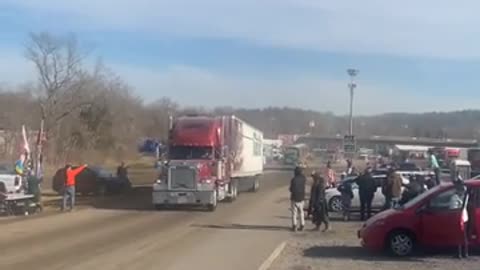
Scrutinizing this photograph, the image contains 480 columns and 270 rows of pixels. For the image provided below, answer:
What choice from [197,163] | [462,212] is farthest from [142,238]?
[197,163]

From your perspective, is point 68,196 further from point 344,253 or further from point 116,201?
point 344,253

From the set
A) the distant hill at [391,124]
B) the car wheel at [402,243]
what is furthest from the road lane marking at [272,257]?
the distant hill at [391,124]

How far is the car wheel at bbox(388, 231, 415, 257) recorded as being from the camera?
16875 millimetres

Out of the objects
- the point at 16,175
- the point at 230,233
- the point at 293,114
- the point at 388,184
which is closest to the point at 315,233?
the point at 230,233

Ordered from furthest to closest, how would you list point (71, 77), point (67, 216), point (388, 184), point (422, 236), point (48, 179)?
point (71, 77), point (48, 179), point (67, 216), point (388, 184), point (422, 236)

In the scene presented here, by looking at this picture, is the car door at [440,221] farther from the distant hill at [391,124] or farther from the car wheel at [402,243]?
the distant hill at [391,124]

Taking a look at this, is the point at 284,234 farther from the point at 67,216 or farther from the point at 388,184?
the point at 67,216

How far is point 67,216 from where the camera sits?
92.4ft

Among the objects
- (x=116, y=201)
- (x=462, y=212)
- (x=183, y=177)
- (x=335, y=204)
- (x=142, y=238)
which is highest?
(x=183, y=177)

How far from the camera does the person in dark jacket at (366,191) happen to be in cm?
Answer: 2673

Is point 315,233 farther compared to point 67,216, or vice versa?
point 67,216

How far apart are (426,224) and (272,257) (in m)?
3.29

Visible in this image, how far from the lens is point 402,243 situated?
Answer: 16.9 metres

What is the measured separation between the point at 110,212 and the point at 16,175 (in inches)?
148
